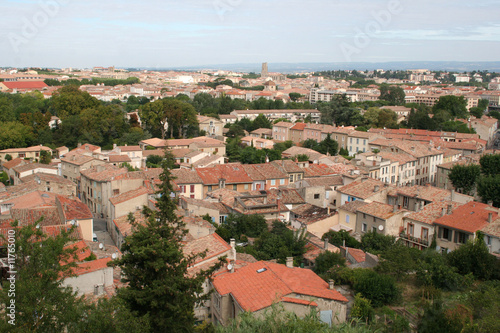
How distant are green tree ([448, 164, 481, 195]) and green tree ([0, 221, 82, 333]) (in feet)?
109

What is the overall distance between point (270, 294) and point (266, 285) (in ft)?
1.90

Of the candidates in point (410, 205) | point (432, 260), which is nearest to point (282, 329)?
point (432, 260)

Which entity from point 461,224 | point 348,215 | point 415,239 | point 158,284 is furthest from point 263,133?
point 158,284

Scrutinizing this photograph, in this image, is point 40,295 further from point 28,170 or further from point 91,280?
point 28,170

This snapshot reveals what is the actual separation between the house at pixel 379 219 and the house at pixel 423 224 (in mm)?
448

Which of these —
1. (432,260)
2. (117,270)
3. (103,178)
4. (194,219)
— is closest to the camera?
(117,270)

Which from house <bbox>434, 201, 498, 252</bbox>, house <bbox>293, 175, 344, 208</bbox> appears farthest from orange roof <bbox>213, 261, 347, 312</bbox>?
house <bbox>293, 175, 344, 208</bbox>

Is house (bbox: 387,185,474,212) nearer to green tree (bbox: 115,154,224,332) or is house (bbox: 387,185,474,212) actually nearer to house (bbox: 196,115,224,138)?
green tree (bbox: 115,154,224,332)

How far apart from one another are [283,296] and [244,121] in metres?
59.8

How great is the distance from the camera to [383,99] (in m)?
104

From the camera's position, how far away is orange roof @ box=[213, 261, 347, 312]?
1264 cm

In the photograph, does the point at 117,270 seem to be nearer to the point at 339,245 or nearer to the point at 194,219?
the point at 194,219

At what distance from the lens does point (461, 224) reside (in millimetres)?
22047

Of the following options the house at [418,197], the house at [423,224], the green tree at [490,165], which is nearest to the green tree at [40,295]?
the house at [423,224]
